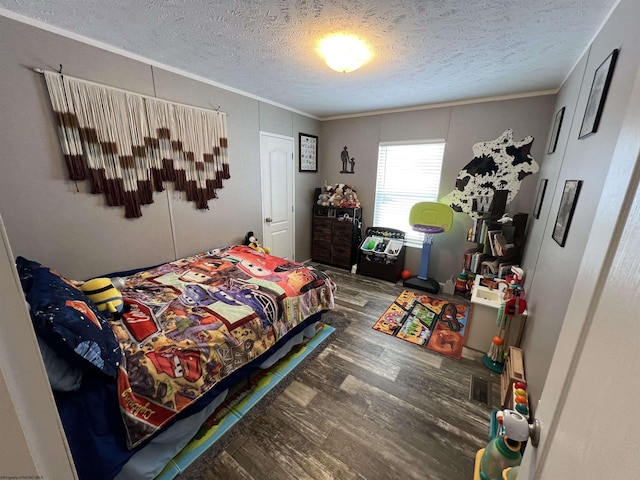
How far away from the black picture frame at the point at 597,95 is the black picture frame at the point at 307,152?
3248 millimetres

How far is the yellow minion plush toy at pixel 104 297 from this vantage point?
1612 millimetres

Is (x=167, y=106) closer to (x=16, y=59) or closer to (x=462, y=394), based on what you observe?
(x=16, y=59)

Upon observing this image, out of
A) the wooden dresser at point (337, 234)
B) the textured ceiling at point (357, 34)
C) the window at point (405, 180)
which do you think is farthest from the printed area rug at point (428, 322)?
the textured ceiling at point (357, 34)

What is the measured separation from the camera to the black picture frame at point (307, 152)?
13.3 feet

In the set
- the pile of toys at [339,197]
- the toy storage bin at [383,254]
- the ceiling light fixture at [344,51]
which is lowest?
the toy storage bin at [383,254]

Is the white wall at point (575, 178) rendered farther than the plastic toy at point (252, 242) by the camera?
No

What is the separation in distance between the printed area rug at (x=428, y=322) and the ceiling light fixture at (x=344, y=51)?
2.43 metres

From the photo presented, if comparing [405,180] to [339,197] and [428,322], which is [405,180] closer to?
[339,197]

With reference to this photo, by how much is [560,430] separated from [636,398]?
0.31 metres

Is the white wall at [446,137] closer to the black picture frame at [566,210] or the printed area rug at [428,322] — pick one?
the printed area rug at [428,322]

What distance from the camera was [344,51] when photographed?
5.84ft

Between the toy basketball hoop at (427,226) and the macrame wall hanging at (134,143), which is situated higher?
the macrame wall hanging at (134,143)

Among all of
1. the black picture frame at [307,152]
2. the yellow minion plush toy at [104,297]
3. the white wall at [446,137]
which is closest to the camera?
the yellow minion plush toy at [104,297]

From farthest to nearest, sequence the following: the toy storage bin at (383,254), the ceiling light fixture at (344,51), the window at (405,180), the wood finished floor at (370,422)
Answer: the toy storage bin at (383,254) < the window at (405,180) < the ceiling light fixture at (344,51) < the wood finished floor at (370,422)
